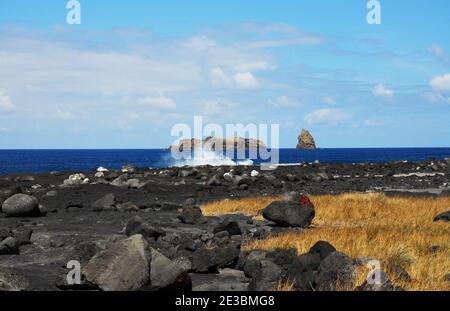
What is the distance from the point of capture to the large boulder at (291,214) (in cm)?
1881

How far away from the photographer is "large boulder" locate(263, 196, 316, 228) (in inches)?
741

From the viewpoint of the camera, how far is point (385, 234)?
49.8ft

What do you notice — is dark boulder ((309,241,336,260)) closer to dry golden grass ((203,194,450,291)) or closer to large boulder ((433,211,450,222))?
dry golden grass ((203,194,450,291))

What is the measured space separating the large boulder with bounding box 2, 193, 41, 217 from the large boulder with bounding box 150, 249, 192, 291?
44.9ft

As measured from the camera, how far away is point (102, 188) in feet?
115

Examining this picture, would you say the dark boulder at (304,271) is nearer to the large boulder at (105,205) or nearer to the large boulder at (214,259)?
the large boulder at (214,259)

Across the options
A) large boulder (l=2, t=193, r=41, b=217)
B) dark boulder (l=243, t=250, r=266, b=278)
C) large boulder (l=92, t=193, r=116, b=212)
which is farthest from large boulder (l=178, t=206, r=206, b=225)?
dark boulder (l=243, t=250, r=266, b=278)

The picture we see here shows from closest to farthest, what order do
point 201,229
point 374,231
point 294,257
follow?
point 294,257 → point 374,231 → point 201,229

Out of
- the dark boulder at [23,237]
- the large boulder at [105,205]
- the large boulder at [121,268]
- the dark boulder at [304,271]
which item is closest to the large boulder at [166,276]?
the large boulder at [121,268]

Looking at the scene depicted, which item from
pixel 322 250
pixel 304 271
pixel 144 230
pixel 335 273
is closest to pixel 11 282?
pixel 304 271

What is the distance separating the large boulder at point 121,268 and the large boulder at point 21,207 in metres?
13.4
